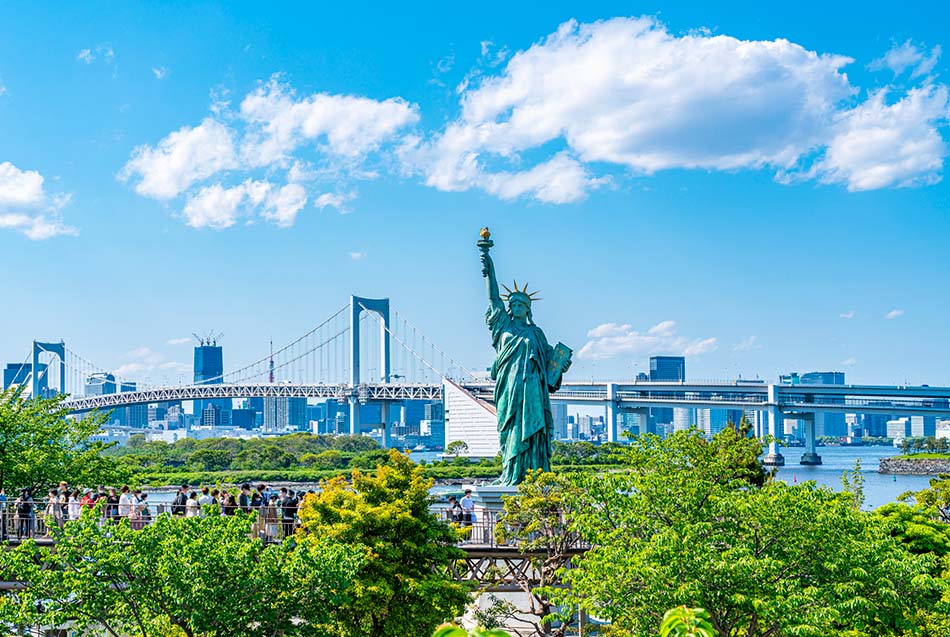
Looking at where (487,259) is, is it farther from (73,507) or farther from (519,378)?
(73,507)

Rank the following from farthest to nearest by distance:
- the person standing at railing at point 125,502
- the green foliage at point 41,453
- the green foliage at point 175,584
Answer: the green foliage at point 41,453 < the person standing at railing at point 125,502 < the green foliage at point 175,584

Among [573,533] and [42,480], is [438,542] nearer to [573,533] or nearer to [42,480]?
[573,533]

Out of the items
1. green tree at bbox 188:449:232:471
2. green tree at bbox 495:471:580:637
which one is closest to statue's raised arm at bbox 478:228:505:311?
green tree at bbox 495:471:580:637

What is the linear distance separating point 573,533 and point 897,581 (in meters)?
5.49

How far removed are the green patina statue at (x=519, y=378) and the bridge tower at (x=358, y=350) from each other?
7841 cm

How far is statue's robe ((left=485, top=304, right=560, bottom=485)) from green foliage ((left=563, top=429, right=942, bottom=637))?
3.76 m

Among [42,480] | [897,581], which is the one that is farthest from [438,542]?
[42,480]

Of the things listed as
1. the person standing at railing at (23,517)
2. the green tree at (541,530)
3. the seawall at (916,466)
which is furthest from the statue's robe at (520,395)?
the seawall at (916,466)

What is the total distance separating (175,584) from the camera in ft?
39.5

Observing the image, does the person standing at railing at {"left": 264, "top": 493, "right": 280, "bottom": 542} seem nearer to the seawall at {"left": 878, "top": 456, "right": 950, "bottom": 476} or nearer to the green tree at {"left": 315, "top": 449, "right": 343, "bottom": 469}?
the green tree at {"left": 315, "top": 449, "right": 343, "bottom": 469}

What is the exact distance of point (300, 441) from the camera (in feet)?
319

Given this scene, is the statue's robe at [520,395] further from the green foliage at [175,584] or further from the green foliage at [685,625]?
the green foliage at [685,625]

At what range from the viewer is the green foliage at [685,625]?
4.07 meters

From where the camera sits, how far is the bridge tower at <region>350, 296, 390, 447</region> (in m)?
97.8
